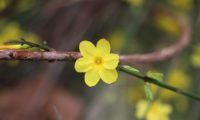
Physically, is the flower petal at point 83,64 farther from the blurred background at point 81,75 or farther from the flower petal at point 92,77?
the blurred background at point 81,75

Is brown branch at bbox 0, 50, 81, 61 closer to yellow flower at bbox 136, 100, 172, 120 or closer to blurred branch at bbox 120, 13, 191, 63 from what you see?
blurred branch at bbox 120, 13, 191, 63

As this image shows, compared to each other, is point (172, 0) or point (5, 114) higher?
point (172, 0)

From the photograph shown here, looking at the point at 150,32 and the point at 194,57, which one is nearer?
the point at 194,57

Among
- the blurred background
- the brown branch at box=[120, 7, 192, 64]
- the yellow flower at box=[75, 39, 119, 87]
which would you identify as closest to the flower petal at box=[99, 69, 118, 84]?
the yellow flower at box=[75, 39, 119, 87]

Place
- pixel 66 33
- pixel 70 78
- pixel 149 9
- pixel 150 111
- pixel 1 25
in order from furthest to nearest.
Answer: pixel 70 78
pixel 66 33
pixel 149 9
pixel 1 25
pixel 150 111

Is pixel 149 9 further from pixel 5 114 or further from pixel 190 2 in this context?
pixel 5 114

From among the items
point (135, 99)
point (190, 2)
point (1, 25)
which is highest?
point (1, 25)

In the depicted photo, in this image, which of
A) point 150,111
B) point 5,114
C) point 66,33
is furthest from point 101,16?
point 150,111

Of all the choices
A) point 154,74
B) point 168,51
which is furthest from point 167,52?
point 154,74
